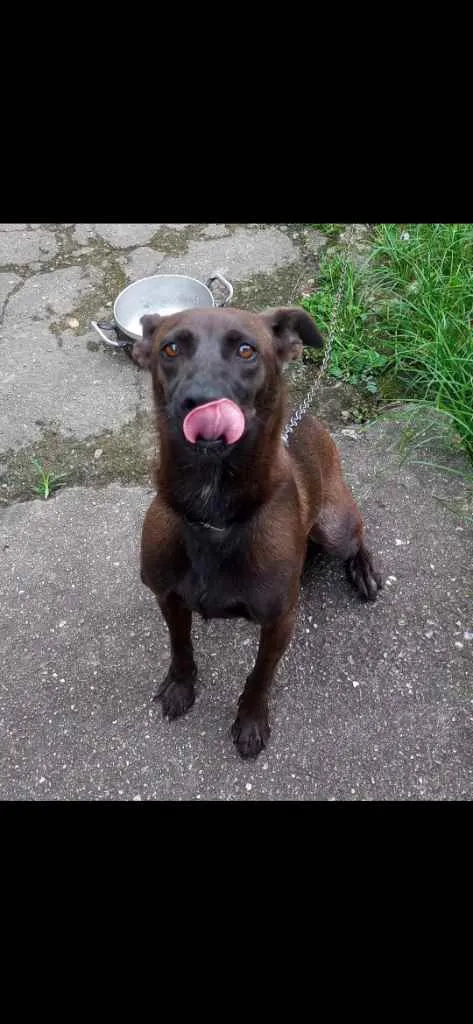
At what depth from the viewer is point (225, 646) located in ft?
9.14

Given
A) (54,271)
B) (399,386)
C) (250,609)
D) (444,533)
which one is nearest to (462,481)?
(444,533)

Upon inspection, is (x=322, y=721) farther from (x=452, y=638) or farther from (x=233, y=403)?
(x=233, y=403)

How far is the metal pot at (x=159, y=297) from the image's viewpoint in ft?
12.8

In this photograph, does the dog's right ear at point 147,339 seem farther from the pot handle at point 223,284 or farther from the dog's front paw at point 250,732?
the pot handle at point 223,284

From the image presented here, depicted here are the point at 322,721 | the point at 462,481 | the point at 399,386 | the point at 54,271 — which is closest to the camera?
the point at 322,721

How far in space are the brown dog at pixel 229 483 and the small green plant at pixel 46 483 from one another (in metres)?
1.23

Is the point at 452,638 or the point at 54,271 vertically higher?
the point at 54,271

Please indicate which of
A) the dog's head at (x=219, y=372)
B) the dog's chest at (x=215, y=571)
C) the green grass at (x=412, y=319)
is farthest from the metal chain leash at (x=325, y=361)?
the dog's chest at (x=215, y=571)

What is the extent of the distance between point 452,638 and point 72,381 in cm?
239

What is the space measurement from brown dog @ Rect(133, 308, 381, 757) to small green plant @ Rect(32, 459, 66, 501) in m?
1.23

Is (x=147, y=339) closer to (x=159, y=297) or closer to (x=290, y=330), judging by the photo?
(x=290, y=330)

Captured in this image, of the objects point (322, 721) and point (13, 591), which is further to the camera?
point (13, 591)

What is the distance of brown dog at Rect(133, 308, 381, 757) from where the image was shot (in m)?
1.74
